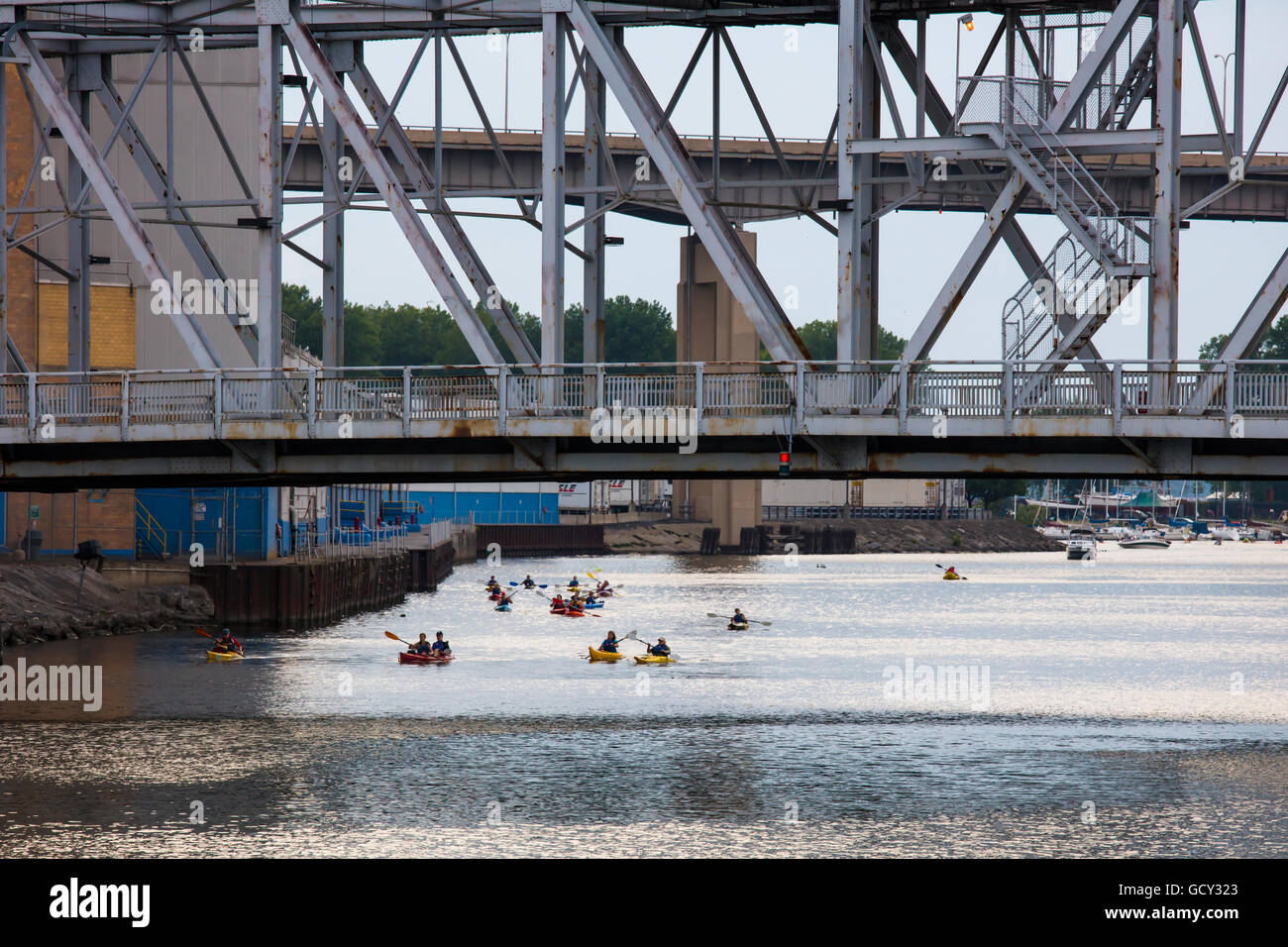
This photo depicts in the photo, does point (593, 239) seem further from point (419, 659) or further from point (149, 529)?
point (149, 529)

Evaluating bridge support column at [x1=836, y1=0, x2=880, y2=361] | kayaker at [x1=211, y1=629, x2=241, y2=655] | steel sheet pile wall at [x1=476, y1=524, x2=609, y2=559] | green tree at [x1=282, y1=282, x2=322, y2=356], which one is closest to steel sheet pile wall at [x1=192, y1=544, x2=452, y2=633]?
kayaker at [x1=211, y1=629, x2=241, y2=655]

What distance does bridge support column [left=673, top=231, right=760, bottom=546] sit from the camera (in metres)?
98.4

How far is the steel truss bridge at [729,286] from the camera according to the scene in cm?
3152

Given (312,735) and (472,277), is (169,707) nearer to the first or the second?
(312,735)

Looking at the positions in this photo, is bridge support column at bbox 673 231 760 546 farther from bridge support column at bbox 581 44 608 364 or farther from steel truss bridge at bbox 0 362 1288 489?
steel truss bridge at bbox 0 362 1288 489

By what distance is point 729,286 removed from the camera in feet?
109

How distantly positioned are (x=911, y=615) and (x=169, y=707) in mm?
52590

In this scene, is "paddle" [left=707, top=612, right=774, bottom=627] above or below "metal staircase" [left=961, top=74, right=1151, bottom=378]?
below

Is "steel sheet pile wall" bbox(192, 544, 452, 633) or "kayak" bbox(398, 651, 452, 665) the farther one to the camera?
"steel sheet pile wall" bbox(192, 544, 452, 633)

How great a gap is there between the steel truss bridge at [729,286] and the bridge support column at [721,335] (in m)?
37.9

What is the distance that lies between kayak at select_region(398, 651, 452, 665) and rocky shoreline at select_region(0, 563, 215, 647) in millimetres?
11422

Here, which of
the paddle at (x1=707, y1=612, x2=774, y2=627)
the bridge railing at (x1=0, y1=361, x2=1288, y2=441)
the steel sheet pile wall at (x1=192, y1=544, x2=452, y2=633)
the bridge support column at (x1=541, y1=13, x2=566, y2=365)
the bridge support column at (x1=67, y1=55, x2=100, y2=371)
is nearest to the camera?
the bridge railing at (x1=0, y1=361, x2=1288, y2=441)
